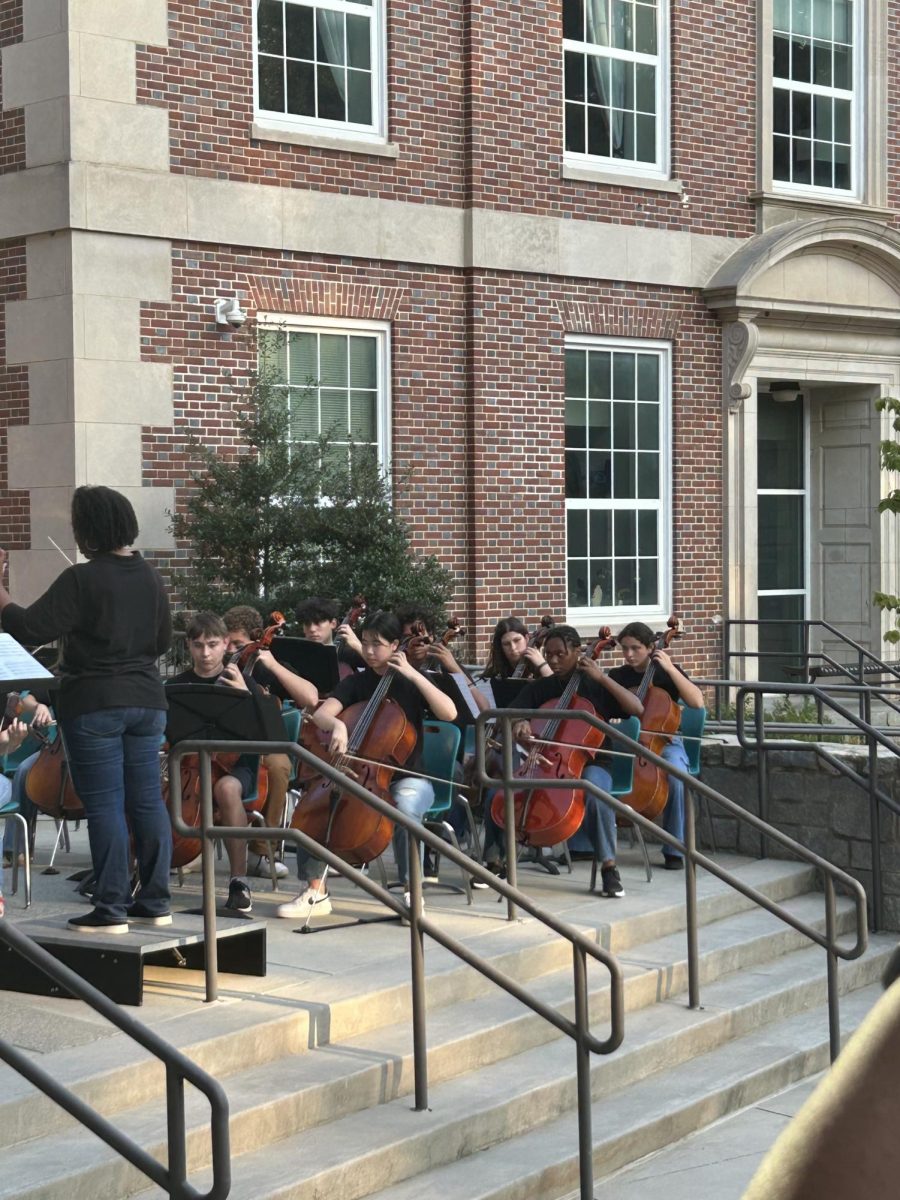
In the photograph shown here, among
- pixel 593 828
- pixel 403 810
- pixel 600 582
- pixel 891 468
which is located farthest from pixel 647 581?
pixel 403 810

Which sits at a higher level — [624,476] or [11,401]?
[11,401]

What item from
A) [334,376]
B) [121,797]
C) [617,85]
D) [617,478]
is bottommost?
[121,797]

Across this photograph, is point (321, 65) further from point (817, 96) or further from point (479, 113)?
point (817, 96)

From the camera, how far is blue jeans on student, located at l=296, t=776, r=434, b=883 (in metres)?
7.40

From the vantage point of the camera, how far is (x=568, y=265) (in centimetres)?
1421

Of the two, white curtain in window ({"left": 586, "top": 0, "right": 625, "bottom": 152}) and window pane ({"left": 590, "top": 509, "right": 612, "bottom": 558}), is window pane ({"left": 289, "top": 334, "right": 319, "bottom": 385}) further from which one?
white curtain in window ({"left": 586, "top": 0, "right": 625, "bottom": 152})

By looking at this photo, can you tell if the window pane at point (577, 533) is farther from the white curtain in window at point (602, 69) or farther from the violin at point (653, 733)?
the violin at point (653, 733)

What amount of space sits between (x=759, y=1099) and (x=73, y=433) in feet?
22.8

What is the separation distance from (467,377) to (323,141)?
7.43 ft

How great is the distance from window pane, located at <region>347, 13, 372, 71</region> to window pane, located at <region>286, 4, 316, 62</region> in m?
0.35

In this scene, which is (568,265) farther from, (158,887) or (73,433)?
(158,887)

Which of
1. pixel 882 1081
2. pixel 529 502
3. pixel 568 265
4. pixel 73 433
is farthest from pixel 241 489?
pixel 882 1081

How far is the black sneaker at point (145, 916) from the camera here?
20.7ft

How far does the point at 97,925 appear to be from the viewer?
612 cm
